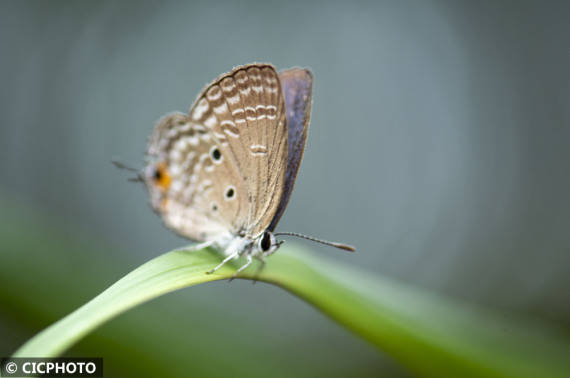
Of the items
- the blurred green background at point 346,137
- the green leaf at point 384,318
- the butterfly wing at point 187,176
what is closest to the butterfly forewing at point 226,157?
the butterfly wing at point 187,176

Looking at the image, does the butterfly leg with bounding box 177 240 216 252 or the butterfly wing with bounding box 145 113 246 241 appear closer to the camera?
the butterfly leg with bounding box 177 240 216 252

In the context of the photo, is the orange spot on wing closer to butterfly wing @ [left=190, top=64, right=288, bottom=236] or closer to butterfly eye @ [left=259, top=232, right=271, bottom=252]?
butterfly wing @ [left=190, top=64, right=288, bottom=236]

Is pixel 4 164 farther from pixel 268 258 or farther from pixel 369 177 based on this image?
pixel 268 258

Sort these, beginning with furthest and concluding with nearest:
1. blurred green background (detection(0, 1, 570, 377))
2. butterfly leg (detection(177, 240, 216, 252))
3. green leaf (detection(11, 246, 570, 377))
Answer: blurred green background (detection(0, 1, 570, 377)) → butterfly leg (detection(177, 240, 216, 252)) → green leaf (detection(11, 246, 570, 377))

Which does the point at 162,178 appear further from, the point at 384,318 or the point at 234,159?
the point at 384,318

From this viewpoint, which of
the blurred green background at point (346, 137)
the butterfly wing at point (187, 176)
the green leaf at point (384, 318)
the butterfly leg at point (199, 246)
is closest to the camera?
the green leaf at point (384, 318)

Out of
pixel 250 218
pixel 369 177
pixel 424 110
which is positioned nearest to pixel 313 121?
pixel 369 177

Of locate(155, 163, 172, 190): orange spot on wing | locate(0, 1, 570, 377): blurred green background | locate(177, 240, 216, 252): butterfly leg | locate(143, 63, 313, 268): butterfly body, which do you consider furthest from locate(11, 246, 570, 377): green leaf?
locate(0, 1, 570, 377): blurred green background

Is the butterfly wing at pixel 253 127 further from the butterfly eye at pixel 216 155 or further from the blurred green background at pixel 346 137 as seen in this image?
the blurred green background at pixel 346 137
